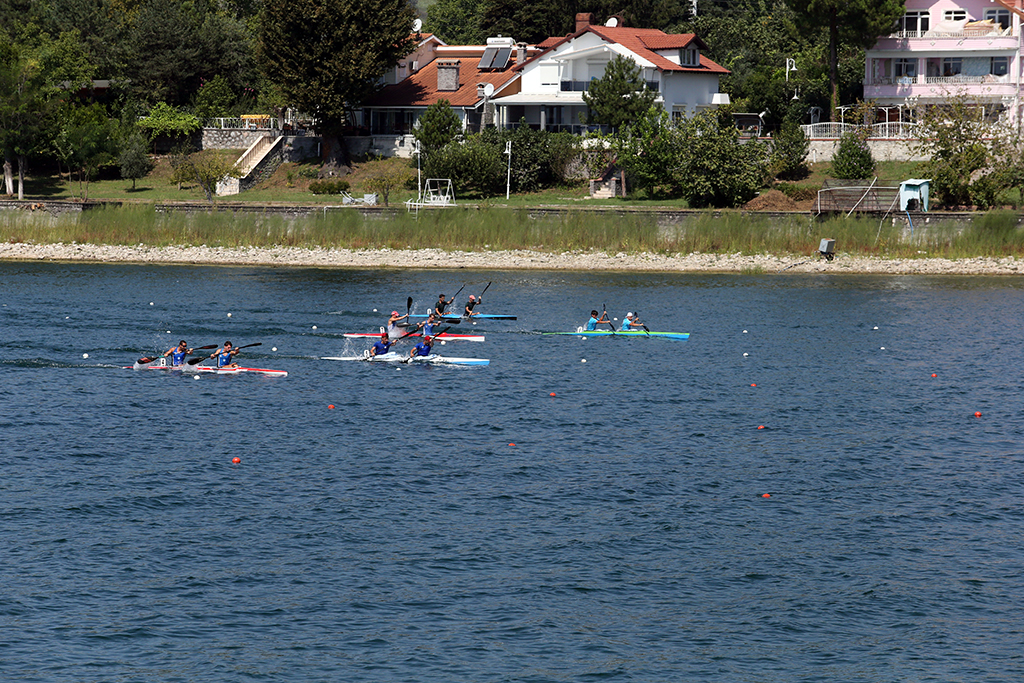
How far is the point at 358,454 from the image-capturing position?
35.4 m

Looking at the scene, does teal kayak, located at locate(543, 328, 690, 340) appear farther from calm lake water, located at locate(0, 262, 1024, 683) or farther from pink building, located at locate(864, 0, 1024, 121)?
pink building, located at locate(864, 0, 1024, 121)

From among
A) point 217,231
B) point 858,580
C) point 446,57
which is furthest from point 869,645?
point 446,57

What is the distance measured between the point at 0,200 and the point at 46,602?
239ft

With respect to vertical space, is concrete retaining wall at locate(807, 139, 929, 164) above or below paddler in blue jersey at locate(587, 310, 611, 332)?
above

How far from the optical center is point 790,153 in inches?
3472

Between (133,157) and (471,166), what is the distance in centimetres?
3033

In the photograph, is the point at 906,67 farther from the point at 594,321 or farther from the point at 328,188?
the point at 594,321

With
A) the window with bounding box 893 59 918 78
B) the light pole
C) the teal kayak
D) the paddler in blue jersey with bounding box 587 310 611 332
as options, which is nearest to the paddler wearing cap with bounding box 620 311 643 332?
the teal kayak

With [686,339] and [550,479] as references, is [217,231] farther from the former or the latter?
[550,479]

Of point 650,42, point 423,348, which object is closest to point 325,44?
point 650,42

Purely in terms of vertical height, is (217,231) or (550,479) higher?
(217,231)

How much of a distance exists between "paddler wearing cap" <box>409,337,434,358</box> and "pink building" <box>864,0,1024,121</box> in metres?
60.9

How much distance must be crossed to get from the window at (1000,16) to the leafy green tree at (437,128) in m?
44.2

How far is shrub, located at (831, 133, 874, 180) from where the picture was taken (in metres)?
85.8
